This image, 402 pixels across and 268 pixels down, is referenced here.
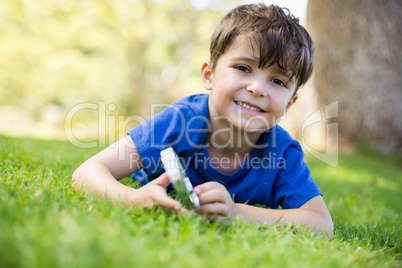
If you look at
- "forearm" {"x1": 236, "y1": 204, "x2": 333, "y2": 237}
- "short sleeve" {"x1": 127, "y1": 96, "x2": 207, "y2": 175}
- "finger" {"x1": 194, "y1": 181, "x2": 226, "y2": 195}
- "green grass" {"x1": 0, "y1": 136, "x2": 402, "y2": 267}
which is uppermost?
"short sleeve" {"x1": 127, "y1": 96, "x2": 207, "y2": 175}

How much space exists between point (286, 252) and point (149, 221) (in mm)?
543

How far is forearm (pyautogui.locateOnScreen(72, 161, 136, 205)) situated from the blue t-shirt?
12.6 inches

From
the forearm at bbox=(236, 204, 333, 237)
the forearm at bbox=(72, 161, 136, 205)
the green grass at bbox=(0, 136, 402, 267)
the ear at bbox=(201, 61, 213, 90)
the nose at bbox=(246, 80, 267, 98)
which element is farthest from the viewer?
the ear at bbox=(201, 61, 213, 90)

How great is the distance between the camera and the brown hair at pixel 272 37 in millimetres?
2072

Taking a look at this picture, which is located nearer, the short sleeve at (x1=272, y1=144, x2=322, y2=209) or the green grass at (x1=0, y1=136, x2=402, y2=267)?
the green grass at (x1=0, y1=136, x2=402, y2=267)

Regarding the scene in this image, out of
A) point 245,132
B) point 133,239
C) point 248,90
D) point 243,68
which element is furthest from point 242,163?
point 133,239

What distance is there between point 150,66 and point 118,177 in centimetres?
1979

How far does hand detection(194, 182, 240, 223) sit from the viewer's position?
1.45m

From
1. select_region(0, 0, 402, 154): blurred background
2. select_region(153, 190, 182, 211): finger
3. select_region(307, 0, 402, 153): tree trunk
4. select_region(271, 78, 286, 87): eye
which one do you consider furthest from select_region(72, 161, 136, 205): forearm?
select_region(307, 0, 402, 153): tree trunk

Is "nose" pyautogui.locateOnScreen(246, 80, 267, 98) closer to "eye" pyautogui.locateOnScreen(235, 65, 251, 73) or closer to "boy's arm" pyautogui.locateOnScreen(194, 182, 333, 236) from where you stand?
"eye" pyautogui.locateOnScreen(235, 65, 251, 73)

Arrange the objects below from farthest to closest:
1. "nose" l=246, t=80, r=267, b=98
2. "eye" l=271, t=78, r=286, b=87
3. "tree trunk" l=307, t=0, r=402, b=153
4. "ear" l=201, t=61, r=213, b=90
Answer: "tree trunk" l=307, t=0, r=402, b=153
"ear" l=201, t=61, r=213, b=90
"eye" l=271, t=78, r=286, b=87
"nose" l=246, t=80, r=267, b=98

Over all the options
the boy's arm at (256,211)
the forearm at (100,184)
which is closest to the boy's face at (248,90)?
the boy's arm at (256,211)

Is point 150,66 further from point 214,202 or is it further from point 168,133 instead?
point 214,202

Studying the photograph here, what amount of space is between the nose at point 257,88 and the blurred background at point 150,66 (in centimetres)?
250
